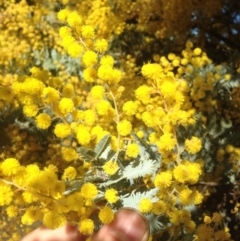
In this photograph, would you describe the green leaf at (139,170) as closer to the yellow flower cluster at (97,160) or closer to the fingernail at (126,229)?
the yellow flower cluster at (97,160)

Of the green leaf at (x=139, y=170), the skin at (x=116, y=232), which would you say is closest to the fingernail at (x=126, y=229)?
the skin at (x=116, y=232)

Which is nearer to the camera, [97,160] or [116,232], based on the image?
[116,232]

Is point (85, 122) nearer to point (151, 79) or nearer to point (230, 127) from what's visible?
point (151, 79)

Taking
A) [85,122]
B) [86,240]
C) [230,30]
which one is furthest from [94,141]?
[230,30]

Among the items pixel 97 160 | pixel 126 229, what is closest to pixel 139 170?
pixel 97 160

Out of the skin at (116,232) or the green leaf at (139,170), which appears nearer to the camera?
the skin at (116,232)

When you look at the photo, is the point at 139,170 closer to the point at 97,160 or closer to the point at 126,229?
the point at 97,160

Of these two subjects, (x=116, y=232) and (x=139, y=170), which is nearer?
(x=116, y=232)

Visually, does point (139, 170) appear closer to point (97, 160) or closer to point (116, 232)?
point (97, 160)
